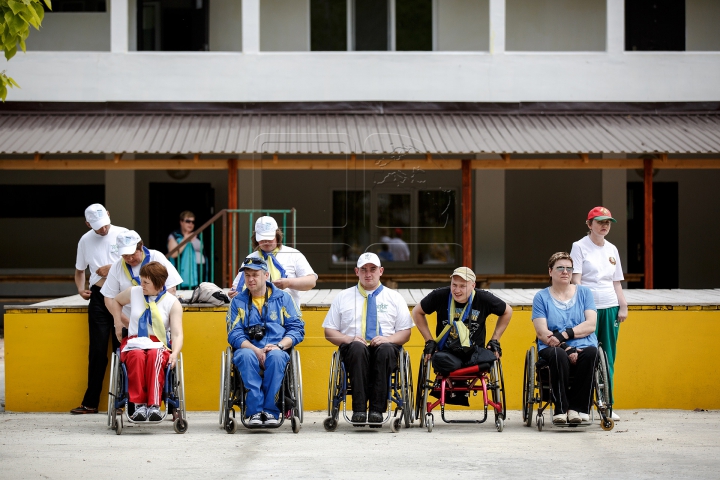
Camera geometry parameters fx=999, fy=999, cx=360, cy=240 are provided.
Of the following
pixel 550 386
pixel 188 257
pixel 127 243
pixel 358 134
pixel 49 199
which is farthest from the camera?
pixel 49 199

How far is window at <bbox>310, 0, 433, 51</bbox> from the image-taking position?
16.2m

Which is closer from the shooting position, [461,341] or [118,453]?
[118,453]

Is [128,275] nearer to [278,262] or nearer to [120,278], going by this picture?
[120,278]

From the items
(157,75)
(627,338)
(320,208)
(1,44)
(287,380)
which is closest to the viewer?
(1,44)

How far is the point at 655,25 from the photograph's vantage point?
1647 cm

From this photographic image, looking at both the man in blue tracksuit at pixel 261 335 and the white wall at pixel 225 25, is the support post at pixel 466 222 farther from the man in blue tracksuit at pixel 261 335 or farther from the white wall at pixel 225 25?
the man in blue tracksuit at pixel 261 335

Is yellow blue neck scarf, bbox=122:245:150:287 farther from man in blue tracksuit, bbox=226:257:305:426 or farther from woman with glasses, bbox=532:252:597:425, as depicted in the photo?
woman with glasses, bbox=532:252:597:425

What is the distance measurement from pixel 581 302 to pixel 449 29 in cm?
959

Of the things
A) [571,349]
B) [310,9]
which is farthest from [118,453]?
[310,9]

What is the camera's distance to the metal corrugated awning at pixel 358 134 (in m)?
13.6

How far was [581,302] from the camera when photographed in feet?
24.4

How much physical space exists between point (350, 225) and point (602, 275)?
988 cm

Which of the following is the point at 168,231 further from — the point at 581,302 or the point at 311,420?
the point at 581,302

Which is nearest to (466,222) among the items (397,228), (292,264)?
(397,228)
